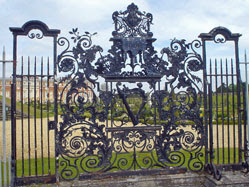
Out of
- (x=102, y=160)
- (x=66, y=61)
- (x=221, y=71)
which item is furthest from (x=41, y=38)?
(x=221, y=71)

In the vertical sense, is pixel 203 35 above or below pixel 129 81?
above

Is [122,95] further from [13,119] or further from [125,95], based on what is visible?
[13,119]

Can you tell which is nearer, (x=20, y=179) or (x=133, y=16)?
(x=20, y=179)

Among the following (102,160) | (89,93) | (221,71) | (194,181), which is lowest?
(194,181)

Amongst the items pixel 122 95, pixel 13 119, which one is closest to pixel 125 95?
pixel 122 95

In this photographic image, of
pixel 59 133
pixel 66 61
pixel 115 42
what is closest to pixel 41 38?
pixel 66 61

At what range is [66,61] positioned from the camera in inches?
166

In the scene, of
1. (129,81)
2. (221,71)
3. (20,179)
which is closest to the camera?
(20,179)

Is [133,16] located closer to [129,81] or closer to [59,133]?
[129,81]

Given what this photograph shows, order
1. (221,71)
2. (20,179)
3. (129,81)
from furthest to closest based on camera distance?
(221,71) < (129,81) < (20,179)

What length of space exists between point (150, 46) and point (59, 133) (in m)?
2.42

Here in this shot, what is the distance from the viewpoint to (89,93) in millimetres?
4617

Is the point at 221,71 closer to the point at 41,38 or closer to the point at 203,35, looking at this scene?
the point at 203,35

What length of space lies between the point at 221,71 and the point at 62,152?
3557 mm
